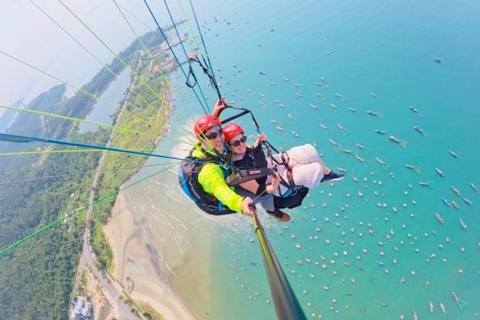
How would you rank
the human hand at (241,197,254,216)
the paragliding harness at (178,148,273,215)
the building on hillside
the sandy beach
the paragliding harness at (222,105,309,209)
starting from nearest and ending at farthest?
1. the human hand at (241,197,254,216)
2. the paragliding harness at (178,148,273,215)
3. the paragliding harness at (222,105,309,209)
4. the sandy beach
5. the building on hillside

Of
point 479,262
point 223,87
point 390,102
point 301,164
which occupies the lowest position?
point 479,262

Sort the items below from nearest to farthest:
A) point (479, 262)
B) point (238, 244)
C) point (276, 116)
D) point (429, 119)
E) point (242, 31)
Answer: point (479, 262), point (238, 244), point (429, 119), point (276, 116), point (242, 31)

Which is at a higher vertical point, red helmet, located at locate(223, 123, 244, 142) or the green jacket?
the green jacket

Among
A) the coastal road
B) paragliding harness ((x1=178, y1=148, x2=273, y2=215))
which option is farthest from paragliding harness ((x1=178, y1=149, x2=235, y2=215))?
the coastal road

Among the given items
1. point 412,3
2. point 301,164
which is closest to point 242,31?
point 412,3

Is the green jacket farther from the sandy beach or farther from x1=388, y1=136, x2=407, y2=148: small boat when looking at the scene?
x1=388, y1=136, x2=407, y2=148: small boat

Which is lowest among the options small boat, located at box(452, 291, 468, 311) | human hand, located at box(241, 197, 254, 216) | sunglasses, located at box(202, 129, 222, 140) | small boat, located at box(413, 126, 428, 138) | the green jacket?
small boat, located at box(452, 291, 468, 311)

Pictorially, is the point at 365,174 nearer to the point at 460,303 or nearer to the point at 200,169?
the point at 460,303

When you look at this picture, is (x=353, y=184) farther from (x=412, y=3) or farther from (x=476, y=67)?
(x=412, y=3)

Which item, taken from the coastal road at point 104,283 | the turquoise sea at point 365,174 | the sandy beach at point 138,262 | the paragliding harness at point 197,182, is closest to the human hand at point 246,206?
the paragliding harness at point 197,182
